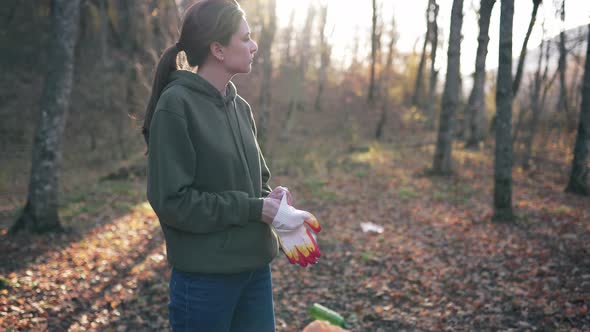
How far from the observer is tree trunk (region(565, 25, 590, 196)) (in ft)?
28.5

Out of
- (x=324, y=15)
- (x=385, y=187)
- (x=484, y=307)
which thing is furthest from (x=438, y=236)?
(x=324, y=15)

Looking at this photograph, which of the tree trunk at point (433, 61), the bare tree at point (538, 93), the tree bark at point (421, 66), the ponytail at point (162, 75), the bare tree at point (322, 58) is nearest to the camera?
the ponytail at point (162, 75)

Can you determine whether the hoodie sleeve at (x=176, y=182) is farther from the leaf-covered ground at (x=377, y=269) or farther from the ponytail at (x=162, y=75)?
the leaf-covered ground at (x=377, y=269)

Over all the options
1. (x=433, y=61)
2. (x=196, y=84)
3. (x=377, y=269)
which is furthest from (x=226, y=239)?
(x=433, y=61)

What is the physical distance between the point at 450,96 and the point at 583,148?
3258 millimetres

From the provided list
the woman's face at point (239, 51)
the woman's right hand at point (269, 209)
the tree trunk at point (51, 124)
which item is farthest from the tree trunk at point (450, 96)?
the woman's right hand at point (269, 209)

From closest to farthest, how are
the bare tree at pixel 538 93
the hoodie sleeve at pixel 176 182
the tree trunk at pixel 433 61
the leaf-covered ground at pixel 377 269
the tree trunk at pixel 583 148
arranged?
the hoodie sleeve at pixel 176 182 < the leaf-covered ground at pixel 377 269 < the tree trunk at pixel 583 148 < the bare tree at pixel 538 93 < the tree trunk at pixel 433 61

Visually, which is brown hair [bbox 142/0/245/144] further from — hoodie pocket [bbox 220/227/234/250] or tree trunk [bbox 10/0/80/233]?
tree trunk [bbox 10/0/80/233]

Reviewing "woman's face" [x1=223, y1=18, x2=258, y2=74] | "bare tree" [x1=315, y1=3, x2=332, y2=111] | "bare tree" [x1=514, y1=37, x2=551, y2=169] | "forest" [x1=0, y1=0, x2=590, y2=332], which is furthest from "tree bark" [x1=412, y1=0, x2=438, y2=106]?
"woman's face" [x1=223, y1=18, x2=258, y2=74]

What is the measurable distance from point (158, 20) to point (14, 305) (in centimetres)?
953

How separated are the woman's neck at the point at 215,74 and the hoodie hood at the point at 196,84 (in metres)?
0.03

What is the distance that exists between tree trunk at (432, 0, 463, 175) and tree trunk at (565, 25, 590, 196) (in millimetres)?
2766

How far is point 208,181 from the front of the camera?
6.05ft

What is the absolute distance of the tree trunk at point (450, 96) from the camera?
9961 millimetres
